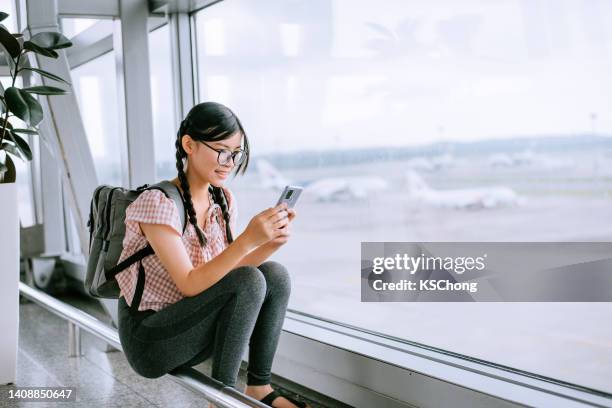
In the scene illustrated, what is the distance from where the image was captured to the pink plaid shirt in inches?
86.4

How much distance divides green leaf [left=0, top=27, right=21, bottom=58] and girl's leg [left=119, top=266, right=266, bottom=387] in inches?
58.1

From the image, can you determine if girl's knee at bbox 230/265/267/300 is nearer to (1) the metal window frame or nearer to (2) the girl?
(2) the girl

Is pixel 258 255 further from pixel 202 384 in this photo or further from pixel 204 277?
pixel 202 384

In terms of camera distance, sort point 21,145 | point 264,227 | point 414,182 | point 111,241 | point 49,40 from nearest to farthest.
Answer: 1. point 264,227
2. point 111,241
3. point 414,182
4. point 49,40
5. point 21,145

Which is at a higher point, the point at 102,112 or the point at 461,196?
the point at 102,112

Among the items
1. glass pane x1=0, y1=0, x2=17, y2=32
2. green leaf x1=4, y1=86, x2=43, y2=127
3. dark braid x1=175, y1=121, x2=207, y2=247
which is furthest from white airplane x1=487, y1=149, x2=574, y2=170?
glass pane x1=0, y1=0, x2=17, y2=32

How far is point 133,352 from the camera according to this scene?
7.57 feet

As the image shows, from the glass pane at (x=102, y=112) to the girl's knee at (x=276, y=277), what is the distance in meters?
3.12

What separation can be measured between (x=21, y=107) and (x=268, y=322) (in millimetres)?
1499

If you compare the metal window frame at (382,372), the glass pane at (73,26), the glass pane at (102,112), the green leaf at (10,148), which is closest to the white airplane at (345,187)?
the metal window frame at (382,372)

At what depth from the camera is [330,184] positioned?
329 cm

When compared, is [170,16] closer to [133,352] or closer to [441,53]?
[441,53]

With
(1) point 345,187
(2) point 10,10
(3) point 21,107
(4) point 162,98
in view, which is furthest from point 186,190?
(2) point 10,10

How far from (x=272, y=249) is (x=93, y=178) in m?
1.82
